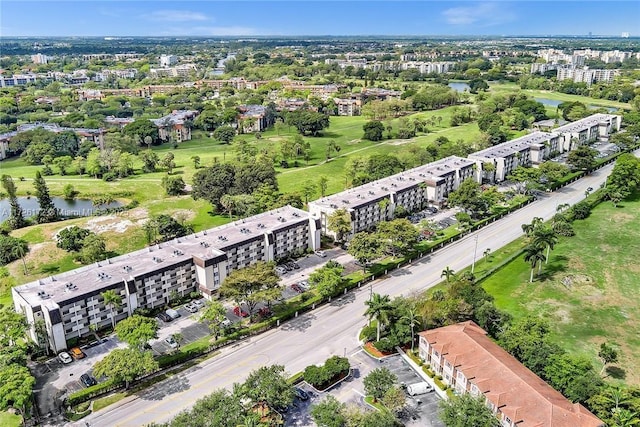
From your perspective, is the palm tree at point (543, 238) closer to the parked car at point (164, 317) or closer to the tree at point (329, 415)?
the tree at point (329, 415)

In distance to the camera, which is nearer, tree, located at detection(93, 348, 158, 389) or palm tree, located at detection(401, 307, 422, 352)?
tree, located at detection(93, 348, 158, 389)

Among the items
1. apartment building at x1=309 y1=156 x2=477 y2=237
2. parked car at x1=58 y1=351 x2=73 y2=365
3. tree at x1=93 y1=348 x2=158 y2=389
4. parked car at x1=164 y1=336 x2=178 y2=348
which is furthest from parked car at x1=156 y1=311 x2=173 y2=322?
apartment building at x1=309 y1=156 x2=477 y2=237

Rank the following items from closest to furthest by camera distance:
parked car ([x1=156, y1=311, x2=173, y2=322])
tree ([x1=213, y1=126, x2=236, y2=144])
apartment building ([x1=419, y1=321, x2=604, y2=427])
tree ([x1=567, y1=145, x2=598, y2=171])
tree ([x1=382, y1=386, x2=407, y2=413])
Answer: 1. apartment building ([x1=419, y1=321, x2=604, y2=427])
2. tree ([x1=382, y1=386, x2=407, y2=413])
3. parked car ([x1=156, y1=311, x2=173, y2=322])
4. tree ([x1=567, y1=145, x2=598, y2=171])
5. tree ([x1=213, y1=126, x2=236, y2=144])

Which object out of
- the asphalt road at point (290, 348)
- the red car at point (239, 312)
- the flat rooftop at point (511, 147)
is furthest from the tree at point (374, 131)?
the red car at point (239, 312)

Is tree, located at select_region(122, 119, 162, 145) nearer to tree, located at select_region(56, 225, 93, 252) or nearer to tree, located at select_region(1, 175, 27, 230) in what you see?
tree, located at select_region(1, 175, 27, 230)

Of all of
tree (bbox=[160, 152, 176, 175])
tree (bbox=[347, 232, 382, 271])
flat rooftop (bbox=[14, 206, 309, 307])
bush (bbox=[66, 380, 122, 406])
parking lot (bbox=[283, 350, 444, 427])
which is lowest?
parking lot (bbox=[283, 350, 444, 427])

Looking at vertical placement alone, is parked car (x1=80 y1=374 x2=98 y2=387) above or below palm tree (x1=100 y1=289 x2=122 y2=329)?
below

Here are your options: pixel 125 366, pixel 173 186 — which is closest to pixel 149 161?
pixel 173 186

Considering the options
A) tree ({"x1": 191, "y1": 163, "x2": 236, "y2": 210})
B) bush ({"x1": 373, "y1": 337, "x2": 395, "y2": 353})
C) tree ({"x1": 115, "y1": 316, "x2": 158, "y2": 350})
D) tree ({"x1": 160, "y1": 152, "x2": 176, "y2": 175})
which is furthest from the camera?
tree ({"x1": 160, "y1": 152, "x2": 176, "y2": 175})
